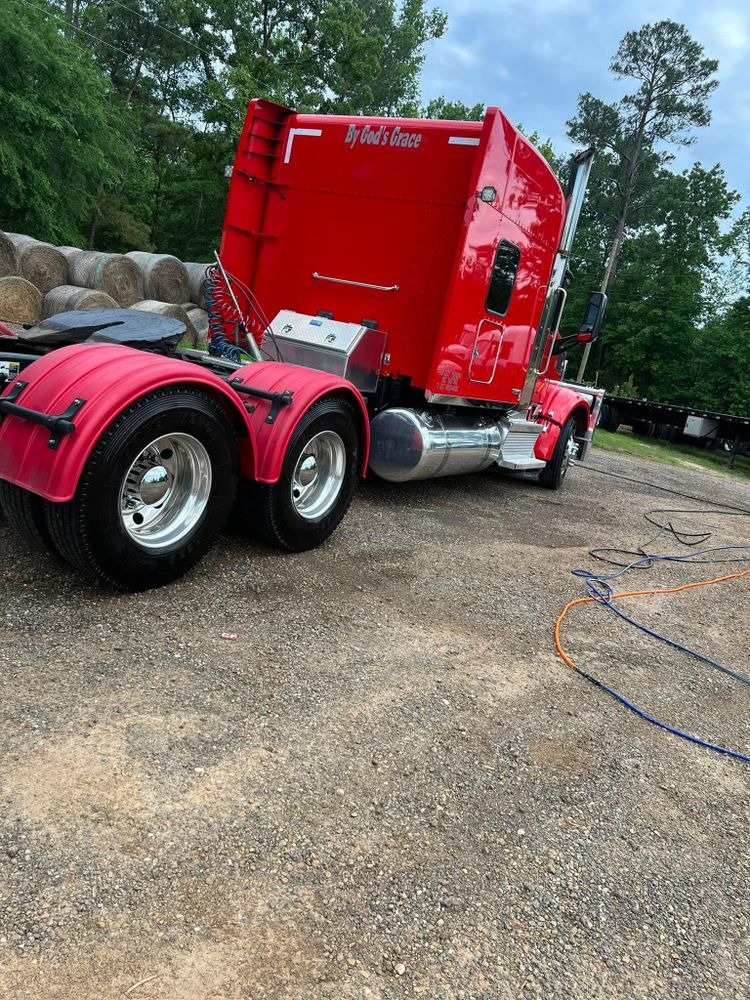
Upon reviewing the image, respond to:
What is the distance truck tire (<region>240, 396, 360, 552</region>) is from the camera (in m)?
4.40

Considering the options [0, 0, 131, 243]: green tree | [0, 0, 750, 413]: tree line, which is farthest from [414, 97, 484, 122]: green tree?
[0, 0, 131, 243]: green tree

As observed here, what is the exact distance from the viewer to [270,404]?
4316 mm

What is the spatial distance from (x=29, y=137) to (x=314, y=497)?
19311mm

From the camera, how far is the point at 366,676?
3.36 meters

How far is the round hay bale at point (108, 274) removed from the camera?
47.6ft

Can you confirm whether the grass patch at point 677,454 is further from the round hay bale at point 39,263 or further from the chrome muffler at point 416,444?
the round hay bale at point 39,263

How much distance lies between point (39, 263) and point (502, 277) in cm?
Answer: 1140

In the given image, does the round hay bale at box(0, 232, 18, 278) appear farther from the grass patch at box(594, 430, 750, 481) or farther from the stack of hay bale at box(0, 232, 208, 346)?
the grass patch at box(594, 430, 750, 481)

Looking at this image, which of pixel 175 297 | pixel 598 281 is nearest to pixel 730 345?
pixel 598 281

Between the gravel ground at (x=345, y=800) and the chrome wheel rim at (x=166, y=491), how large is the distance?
0.33 metres

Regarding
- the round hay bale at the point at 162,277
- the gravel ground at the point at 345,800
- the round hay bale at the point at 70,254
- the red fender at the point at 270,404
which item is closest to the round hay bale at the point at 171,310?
the round hay bale at the point at 162,277

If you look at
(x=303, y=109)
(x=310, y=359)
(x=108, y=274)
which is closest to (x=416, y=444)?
(x=310, y=359)

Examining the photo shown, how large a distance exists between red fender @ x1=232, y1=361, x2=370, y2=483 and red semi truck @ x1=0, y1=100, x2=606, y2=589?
0.01 meters

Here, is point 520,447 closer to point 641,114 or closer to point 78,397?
point 78,397
